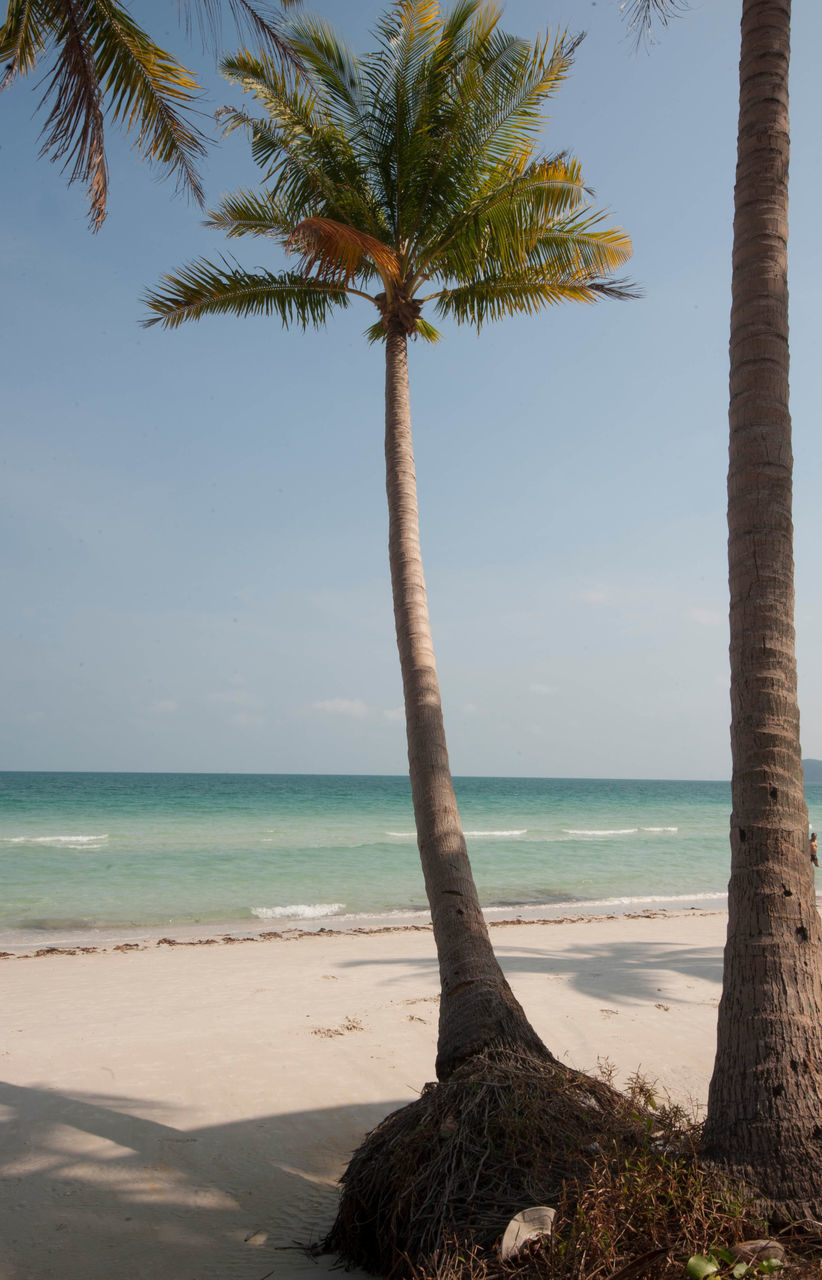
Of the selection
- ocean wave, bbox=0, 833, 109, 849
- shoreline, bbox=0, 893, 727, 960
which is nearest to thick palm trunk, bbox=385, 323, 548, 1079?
shoreline, bbox=0, 893, 727, 960

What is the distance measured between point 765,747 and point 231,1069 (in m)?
5.19

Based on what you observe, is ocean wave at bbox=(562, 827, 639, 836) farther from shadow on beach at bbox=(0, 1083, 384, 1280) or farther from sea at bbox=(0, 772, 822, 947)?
shadow on beach at bbox=(0, 1083, 384, 1280)

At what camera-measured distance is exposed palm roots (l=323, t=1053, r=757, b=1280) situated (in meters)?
3.02

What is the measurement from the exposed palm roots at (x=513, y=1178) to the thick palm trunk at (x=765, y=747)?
38 cm

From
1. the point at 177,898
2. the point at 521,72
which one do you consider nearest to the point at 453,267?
the point at 521,72

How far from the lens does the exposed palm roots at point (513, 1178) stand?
302 cm

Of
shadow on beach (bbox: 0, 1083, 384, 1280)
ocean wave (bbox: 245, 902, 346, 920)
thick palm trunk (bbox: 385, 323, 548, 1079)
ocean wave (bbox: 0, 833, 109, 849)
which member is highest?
thick palm trunk (bbox: 385, 323, 548, 1079)

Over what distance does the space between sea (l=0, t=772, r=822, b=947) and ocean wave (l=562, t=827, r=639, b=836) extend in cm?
9

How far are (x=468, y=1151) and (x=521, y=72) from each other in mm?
7698

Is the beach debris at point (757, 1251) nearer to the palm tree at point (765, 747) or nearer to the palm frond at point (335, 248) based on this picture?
the palm tree at point (765, 747)

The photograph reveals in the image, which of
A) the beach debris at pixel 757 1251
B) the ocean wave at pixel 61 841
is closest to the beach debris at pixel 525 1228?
the beach debris at pixel 757 1251

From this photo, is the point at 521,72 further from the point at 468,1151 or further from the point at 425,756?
the point at 468,1151

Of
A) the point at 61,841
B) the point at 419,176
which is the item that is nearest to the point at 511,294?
the point at 419,176

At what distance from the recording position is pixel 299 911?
16.6 m
